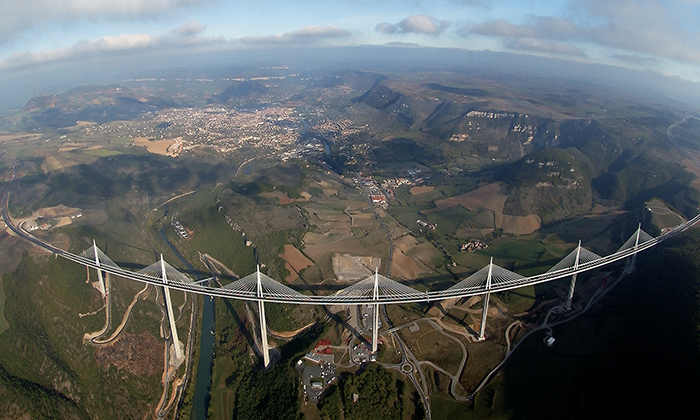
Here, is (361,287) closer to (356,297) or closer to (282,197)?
(356,297)

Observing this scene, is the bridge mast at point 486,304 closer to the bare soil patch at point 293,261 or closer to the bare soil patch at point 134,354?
the bare soil patch at point 293,261

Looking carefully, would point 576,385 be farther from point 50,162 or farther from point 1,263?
point 50,162

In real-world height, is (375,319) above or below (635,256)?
above

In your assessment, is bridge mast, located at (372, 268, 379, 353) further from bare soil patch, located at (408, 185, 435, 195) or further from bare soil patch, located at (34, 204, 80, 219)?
bare soil patch, located at (34, 204, 80, 219)

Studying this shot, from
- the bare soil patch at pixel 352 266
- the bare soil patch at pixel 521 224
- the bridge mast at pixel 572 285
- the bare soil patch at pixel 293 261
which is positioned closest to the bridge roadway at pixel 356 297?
the bridge mast at pixel 572 285

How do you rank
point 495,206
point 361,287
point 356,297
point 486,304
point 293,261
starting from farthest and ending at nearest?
point 495,206
point 293,261
point 361,287
point 486,304
point 356,297

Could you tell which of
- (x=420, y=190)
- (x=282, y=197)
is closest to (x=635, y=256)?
(x=420, y=190)

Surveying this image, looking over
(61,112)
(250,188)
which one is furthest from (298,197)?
(61,112)

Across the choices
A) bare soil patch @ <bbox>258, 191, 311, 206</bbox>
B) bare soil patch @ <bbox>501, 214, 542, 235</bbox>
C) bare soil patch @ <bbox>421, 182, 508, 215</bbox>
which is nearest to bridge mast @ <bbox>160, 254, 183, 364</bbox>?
bare soil patch @ <bbox>258, 191, 311, 206</bbox>

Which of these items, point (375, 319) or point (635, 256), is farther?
point (635, 256)
